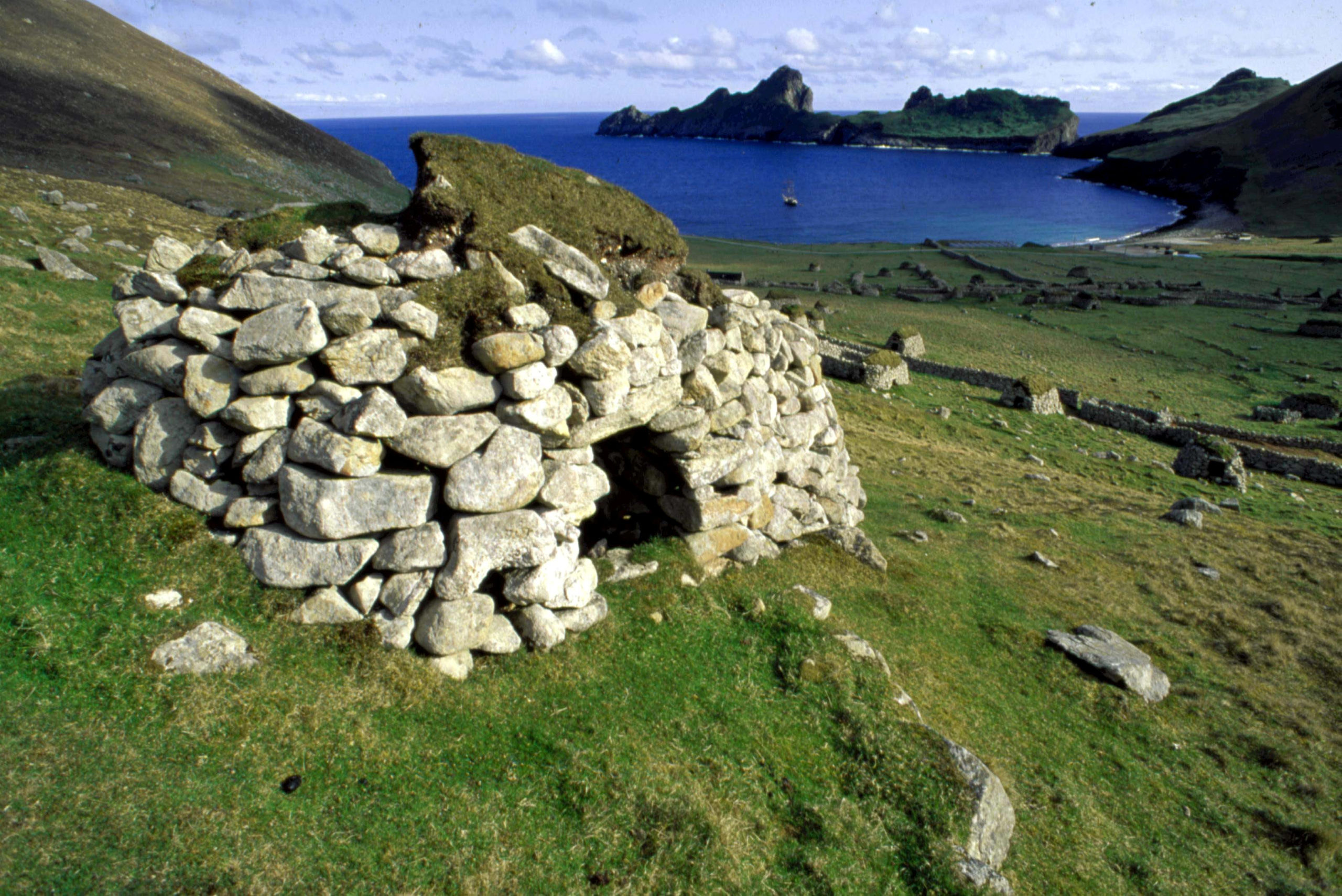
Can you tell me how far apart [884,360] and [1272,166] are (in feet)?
497

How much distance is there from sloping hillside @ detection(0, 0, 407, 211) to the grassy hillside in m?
35.9

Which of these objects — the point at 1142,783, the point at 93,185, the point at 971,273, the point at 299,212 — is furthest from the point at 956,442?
the point at 971,273

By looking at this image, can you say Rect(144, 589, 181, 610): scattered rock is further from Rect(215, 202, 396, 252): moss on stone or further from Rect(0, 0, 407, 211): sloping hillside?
Rect(0, 0, 407, 211): sloping hillside

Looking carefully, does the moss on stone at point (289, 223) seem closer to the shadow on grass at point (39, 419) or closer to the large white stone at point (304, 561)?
the shadow on grass at point (39, 419)

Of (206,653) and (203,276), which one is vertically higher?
(203,276)

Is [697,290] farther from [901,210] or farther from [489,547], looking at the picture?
[901,210]

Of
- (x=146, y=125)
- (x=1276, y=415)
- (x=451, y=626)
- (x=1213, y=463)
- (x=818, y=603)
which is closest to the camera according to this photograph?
(x=451, y=626)

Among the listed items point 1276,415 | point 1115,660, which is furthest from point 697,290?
point 1276,415

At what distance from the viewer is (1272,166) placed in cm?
13362

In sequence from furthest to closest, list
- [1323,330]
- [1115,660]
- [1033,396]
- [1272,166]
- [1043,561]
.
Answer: [1272,166] → [1323,330] → [1033,396] → [1043,561] → [1115,660]

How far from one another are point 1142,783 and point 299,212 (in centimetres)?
1541

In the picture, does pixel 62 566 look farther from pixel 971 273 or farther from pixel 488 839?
pixel 971 273

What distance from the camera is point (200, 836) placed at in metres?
6.21

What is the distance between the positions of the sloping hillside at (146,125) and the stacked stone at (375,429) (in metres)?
37.8
